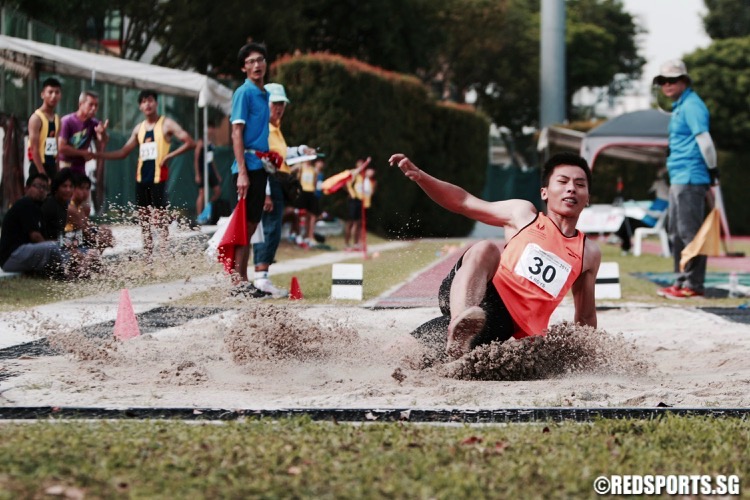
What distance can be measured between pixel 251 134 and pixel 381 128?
16816mm

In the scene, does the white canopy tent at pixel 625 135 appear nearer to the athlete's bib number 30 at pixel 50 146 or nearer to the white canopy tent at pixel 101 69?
the white canopy tent at pixel 101 69

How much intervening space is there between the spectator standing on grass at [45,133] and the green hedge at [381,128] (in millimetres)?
9171

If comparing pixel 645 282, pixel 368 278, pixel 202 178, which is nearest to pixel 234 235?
pixel 368 278

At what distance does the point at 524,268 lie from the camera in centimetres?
550

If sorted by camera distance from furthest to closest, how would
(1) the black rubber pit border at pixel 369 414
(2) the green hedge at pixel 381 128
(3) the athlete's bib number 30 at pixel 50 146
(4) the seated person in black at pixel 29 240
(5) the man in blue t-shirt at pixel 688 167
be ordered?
(2) the green hedge at pixel 381 128 → (3) the athlete's bib number 30 at pixel 50 146 → (5) the man in blue t-shirt at pixel 688 167 → (4) the seated person in black at pixel 29 240 → (1) the black rubber pit border at pixel 369 414

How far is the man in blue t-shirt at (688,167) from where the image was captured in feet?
36.7

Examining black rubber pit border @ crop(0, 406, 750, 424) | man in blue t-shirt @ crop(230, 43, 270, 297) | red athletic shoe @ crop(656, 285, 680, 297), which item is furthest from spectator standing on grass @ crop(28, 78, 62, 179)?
black rubber pit border @ crop(0, 406, 750, 424)

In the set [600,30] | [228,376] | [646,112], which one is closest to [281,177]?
[228,376]

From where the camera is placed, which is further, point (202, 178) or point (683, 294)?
point (202, 178)

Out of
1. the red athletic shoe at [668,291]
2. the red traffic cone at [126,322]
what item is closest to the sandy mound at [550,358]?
the red traffic cone at [126,322]

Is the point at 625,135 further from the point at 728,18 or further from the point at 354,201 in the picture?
the point at 728,18

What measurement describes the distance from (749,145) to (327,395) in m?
42.0

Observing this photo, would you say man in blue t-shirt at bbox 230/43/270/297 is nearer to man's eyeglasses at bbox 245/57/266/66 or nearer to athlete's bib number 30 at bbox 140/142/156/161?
man's eyeglasses at bbox 245/57/266/66

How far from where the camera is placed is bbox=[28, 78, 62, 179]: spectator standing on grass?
11.6m
